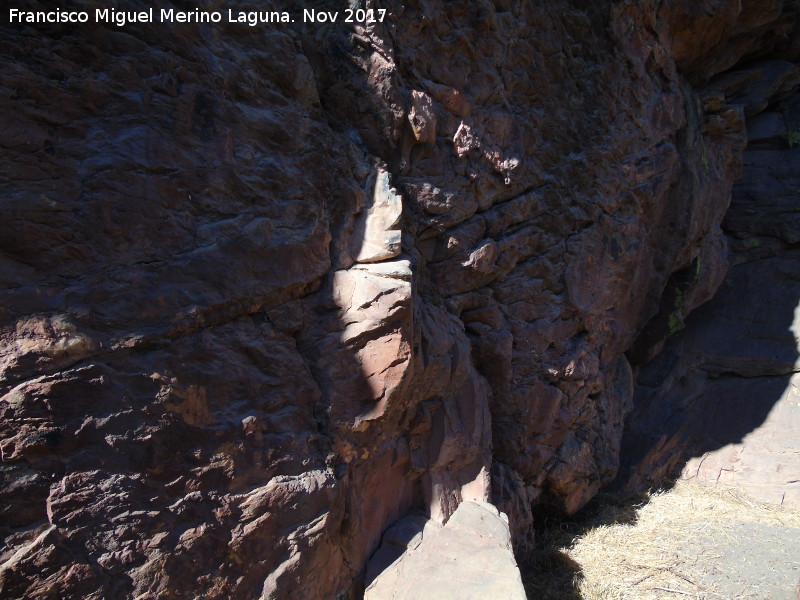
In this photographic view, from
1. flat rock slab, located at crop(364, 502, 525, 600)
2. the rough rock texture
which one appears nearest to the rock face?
flat rock slab, located at crop(364, 502, 525, 600)

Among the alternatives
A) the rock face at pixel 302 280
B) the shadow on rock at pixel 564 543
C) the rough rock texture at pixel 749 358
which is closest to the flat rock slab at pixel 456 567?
the rock face at pixel 302 280

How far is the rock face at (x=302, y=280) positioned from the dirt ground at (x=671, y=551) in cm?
34

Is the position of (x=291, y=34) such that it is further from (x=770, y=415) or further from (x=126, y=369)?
(x=770, y=415)

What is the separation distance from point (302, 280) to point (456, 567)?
162 centimetres

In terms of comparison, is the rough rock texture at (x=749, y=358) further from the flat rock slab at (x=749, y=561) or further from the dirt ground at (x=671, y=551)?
the flat rock slab at (x=749, y=561)

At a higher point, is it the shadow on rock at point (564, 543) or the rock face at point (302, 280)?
the rock face at point (302, 280)

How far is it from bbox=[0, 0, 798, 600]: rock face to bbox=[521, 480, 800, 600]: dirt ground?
34cm

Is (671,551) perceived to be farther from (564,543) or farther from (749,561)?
(564,543)

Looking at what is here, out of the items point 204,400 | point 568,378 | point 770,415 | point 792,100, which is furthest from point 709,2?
point 204,400

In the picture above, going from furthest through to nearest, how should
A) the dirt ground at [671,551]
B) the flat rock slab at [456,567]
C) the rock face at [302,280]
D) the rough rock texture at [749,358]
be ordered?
the rough rock texture at [749,358] → the dirt ground at [671,551] → the flat rock slab at [456,567] → the rock face at [302,280]

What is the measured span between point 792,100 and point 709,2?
263 cm

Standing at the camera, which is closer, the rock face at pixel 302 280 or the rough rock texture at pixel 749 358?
the rock face at pixel 302 280

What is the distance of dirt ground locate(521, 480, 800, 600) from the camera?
373cm

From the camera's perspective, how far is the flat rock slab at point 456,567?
8.21ft
